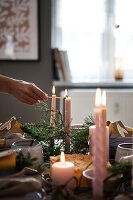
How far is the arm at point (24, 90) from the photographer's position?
4.68ft

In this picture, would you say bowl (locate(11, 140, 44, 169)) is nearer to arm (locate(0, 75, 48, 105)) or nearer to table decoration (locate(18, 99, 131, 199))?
table decoration (locate(18, 99, 131, 199))

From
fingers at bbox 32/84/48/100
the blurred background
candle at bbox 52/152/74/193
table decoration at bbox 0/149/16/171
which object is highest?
the blurred background

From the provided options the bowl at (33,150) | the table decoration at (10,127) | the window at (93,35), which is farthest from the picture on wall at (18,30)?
the bowl at (33,150)

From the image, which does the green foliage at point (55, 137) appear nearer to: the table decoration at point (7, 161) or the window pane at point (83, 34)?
the table decoration at point (7, 161)

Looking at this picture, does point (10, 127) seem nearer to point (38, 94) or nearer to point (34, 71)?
point (38, 94)

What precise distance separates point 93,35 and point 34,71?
2.73 ft

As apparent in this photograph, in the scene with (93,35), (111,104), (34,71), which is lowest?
(111,104)

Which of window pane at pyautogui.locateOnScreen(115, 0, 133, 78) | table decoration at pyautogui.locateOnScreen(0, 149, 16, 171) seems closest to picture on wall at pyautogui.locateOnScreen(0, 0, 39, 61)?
window pane at pyautogui.locateOnScreen(115, 0, 133, 78)

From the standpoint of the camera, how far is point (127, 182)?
2.92 ft

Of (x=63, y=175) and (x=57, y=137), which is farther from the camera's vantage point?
(x=57, y=137)

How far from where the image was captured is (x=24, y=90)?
1449mm

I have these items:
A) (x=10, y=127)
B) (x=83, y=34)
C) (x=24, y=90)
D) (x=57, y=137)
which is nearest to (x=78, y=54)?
(x=83, y=34)

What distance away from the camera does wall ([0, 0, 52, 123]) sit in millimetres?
3479

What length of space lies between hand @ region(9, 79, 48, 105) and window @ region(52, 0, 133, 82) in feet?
6.88
